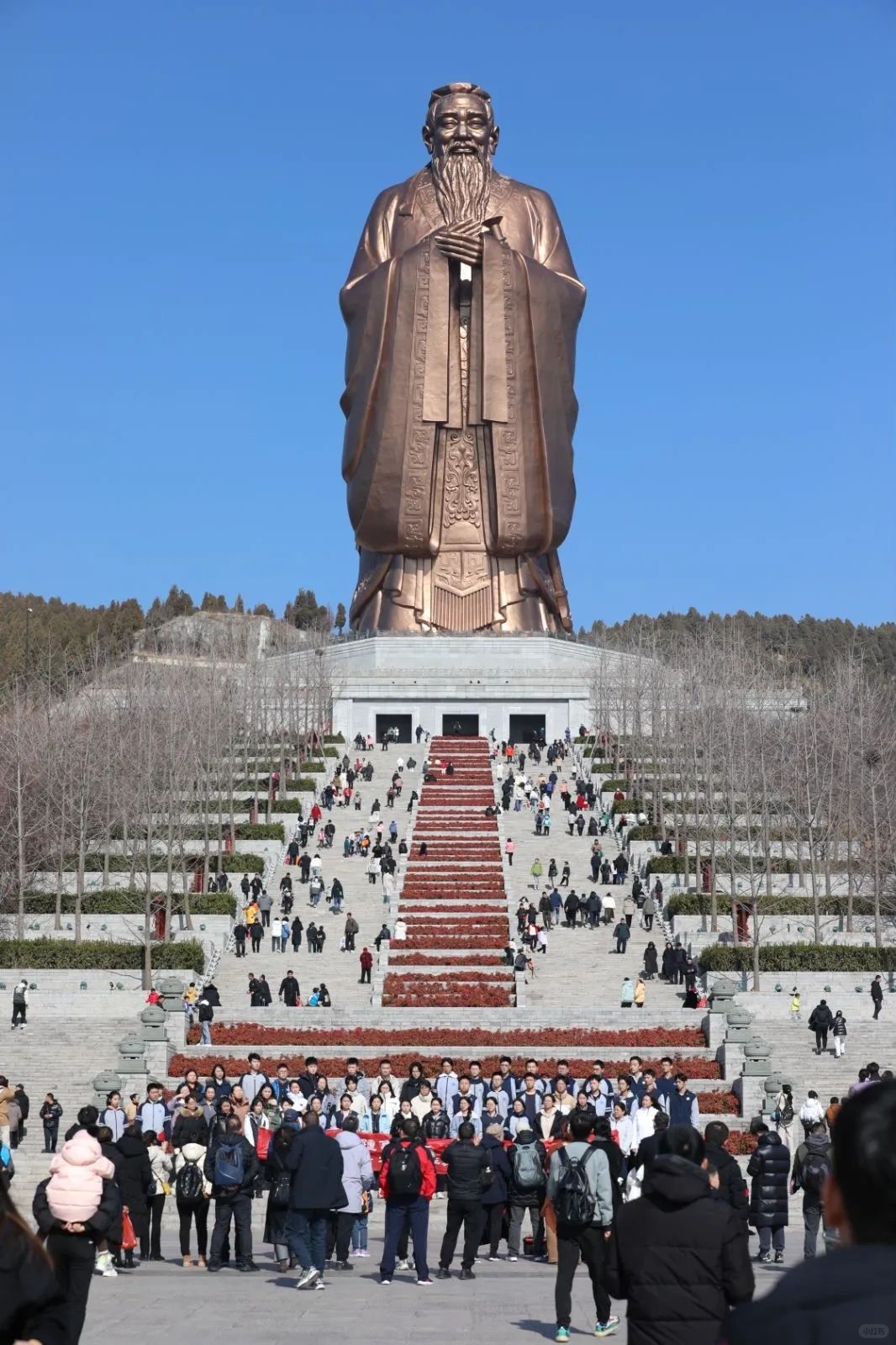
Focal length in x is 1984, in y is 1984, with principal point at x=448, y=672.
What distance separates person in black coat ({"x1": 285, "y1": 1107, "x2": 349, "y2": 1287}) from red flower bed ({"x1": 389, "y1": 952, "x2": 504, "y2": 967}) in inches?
673

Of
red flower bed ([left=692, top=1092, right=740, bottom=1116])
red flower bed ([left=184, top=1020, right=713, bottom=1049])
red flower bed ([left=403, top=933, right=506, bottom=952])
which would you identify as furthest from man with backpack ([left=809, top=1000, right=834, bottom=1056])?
red flower bed ([left=403, top=933, right=506, bottom=952])

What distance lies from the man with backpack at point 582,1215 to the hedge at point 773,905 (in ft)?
73.6

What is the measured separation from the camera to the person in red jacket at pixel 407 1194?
11938mm

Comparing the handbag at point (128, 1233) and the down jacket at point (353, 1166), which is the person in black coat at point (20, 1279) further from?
the down jacket at point (353, 1166)

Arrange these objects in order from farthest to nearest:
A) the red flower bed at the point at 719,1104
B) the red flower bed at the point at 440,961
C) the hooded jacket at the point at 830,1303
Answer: the red flower bed at the point at 440,961 < the red flower bed at the point at 719,1104 < the hooded jacket at the point at 830,1303

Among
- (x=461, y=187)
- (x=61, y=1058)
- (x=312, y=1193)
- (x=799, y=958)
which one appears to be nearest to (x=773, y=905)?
(x=799, y=958)

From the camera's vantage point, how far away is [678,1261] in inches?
221

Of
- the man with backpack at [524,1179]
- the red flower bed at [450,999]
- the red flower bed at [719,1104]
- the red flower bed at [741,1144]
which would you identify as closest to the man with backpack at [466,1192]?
the man with backpack at [524,1179]

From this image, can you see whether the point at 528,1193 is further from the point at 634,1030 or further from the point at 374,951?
the point at 374,951

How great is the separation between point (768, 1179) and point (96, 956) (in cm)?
1812

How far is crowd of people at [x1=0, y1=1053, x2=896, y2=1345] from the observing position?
564 cm

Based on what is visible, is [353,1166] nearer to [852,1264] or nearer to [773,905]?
[852,1264]

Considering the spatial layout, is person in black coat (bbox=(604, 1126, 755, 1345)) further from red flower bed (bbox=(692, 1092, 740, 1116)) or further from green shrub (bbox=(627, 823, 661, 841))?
green shrub (bbox=(627, 823, 661, 841))

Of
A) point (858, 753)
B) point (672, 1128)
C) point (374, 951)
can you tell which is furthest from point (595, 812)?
point (672, 1128)
